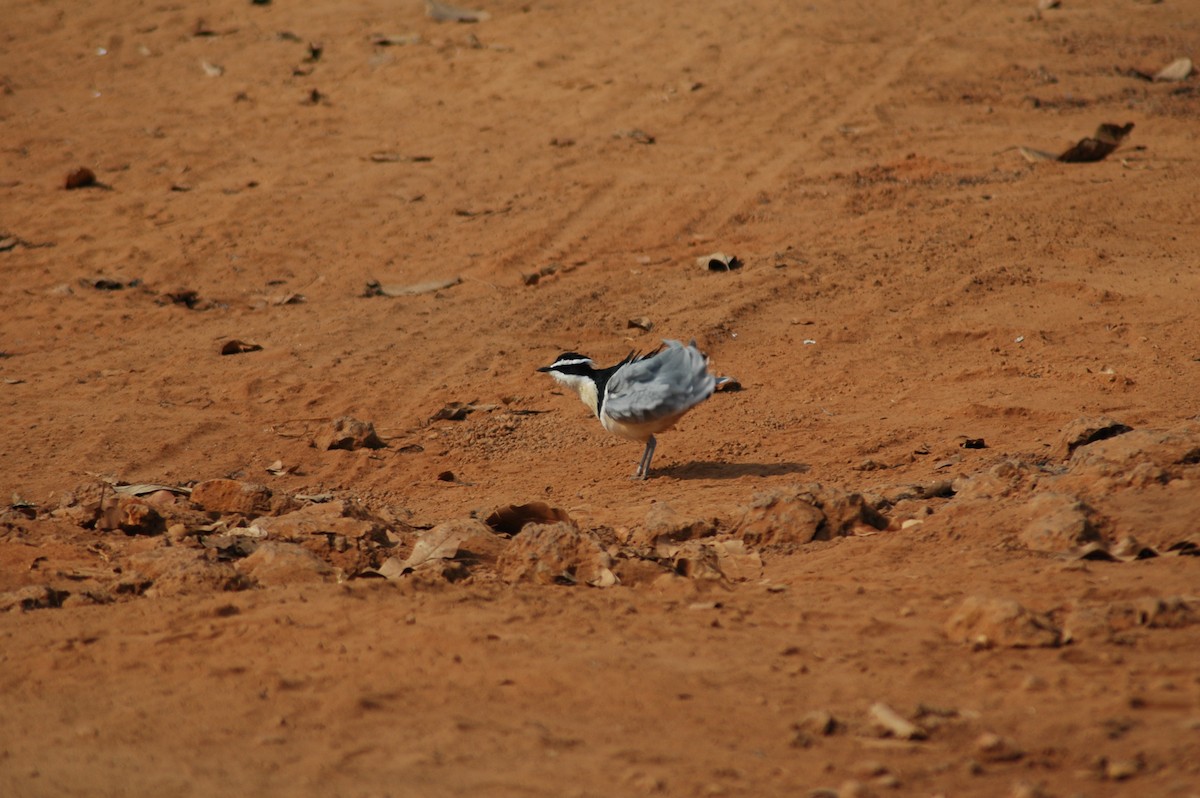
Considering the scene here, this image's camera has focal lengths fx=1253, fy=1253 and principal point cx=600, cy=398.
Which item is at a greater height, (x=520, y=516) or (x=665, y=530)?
(x=665, y=530)

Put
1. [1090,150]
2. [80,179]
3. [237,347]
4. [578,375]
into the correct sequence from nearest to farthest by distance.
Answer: [578,375] → [237,347] → [1090,150] → [80,179]

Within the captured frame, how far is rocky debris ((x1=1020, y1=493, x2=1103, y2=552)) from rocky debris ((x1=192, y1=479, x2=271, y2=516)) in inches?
146

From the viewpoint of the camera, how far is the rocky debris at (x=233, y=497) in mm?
6434

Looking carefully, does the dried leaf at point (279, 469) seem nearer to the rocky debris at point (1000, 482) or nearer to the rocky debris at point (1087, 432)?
the rocky debris at point (1000, 482)

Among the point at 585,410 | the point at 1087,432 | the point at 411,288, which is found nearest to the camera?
the point at 1087,432

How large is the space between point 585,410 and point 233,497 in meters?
2.73

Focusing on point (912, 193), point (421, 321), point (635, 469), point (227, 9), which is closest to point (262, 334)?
point (421, 321)

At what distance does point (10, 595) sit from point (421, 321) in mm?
5012

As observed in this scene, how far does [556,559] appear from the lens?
5.14 metres

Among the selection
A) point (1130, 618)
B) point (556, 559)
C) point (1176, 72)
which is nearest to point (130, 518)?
point (556, 559)

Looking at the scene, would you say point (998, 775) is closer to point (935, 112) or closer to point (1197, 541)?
point (1197, 541)

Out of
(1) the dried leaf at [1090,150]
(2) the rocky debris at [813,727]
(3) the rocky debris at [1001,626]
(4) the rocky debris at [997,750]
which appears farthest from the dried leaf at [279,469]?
(1) the dried leaf at [1090,150]

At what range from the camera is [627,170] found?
39.1ft

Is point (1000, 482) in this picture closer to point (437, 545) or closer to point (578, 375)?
point (437, 545)
